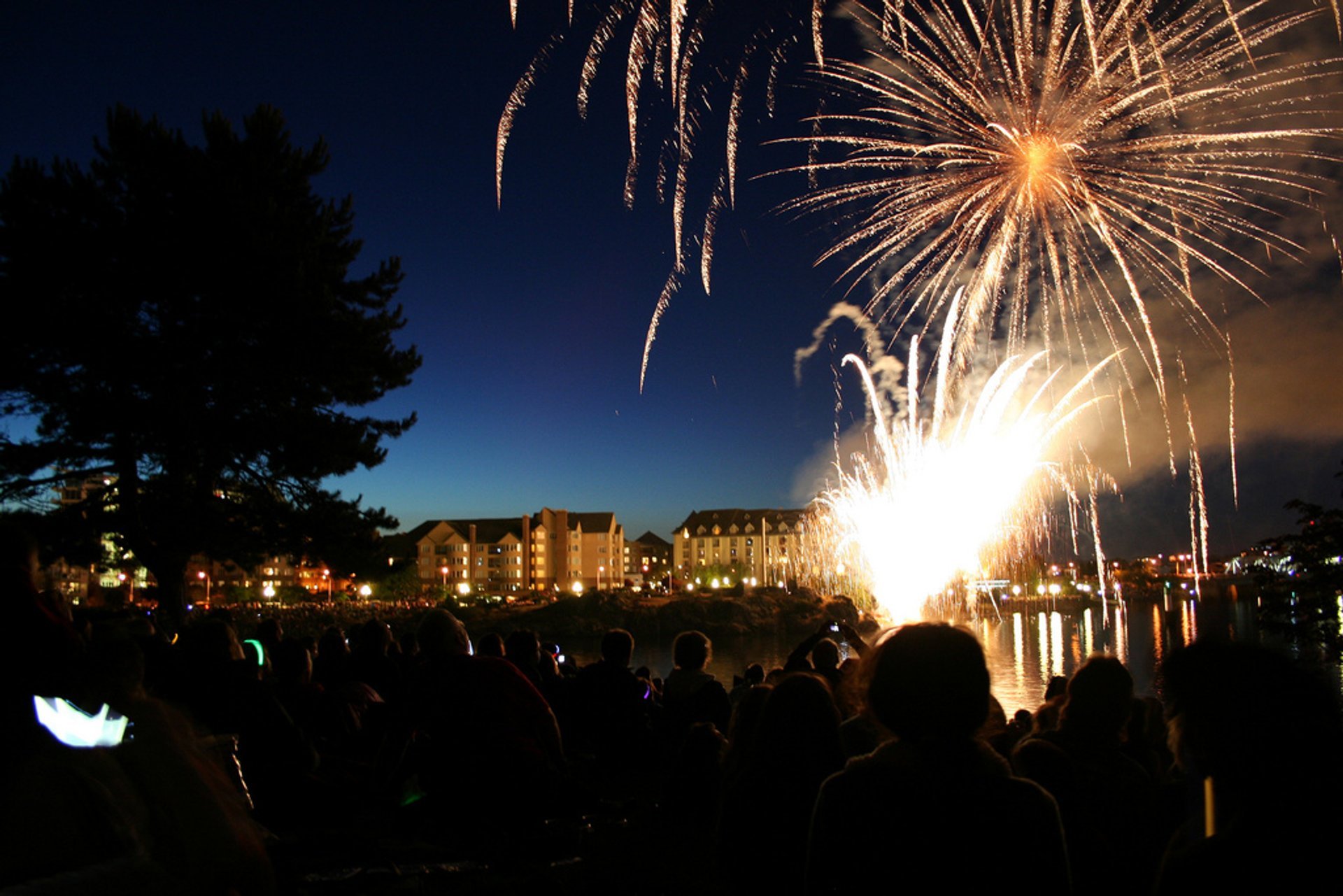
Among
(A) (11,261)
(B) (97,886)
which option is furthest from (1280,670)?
(A) (11,261)

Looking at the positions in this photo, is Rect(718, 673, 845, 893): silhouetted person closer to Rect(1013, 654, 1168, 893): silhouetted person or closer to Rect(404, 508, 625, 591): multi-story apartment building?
Rect(1013, 654, 1168, 893): silhouetted person

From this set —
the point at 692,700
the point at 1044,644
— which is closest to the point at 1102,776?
the point at 692,700

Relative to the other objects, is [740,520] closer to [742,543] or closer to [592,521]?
[742,543]

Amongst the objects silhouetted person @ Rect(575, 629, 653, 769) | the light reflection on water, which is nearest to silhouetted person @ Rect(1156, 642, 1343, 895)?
silhouetted person @ Rect(575, 629, 653, 769)

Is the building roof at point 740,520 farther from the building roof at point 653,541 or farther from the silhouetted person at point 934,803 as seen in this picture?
the silhouetted person at point 934,803

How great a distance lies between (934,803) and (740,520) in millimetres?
113408

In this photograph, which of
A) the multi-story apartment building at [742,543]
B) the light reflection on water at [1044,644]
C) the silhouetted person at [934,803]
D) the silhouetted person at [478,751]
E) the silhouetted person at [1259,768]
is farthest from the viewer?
the multi-story apartment building at [742,543]

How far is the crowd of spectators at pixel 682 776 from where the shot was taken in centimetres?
176

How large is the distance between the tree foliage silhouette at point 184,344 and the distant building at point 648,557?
3695 inches

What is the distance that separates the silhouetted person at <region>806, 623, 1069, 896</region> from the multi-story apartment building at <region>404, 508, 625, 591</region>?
3853 inches

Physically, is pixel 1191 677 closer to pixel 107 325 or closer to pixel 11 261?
pixel 107 325

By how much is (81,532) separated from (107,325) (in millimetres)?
4495

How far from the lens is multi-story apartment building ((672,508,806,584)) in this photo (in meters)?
110

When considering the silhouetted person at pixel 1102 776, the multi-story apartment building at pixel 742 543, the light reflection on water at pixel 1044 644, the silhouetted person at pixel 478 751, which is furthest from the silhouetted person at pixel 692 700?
the multi-story apartment building at pixel 742 543
